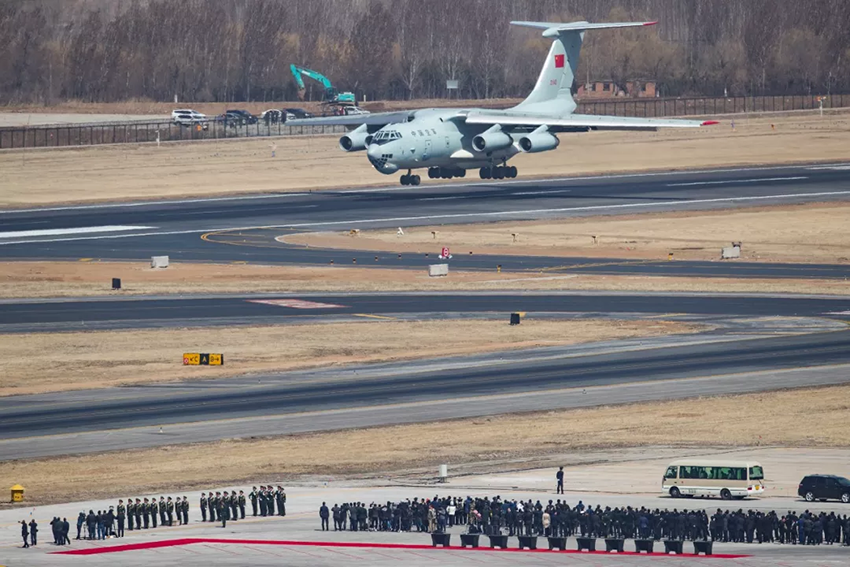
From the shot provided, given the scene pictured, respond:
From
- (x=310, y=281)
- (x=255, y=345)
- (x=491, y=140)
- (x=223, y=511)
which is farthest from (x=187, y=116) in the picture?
(x=223, y=511)

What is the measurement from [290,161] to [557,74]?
3633 cm

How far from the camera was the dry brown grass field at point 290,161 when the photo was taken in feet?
443

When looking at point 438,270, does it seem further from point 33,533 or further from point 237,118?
point 237,118

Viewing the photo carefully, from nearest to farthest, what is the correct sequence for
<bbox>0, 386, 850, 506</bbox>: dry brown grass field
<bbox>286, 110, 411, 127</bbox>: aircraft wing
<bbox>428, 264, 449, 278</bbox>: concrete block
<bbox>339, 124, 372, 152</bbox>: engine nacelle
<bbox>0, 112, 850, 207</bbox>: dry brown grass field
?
<bbox>0, 386, 850, 506</bbox>: dry brown grass field < <bbox>428, 264, 449, 278</bbox>: concrete block < <bbox>339, 124, 372, 152</bbox>: engine nacelle < <bbox>286, 110, 411, 127</bbox>: aircraft wing < <bbox>0, 112, 850, 207</bbox>: dry brown grass field

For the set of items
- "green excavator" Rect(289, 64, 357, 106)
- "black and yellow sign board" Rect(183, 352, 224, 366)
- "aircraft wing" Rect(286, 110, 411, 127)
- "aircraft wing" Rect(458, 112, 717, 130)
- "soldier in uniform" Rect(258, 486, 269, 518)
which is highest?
"green excavator" Rect(289, 64, 357, 106)

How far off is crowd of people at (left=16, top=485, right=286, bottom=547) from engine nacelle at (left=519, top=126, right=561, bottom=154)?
239ft

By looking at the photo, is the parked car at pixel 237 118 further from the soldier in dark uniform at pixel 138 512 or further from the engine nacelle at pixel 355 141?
the soldier in dark uniform at pixel 138 512

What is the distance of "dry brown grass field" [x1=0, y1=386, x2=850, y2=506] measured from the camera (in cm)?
4925

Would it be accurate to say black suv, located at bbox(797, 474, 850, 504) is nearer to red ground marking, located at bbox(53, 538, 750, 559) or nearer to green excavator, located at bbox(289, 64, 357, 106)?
red ground marking, located at bbox(53, 538, 750, 559)

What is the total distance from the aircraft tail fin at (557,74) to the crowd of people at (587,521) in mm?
81934

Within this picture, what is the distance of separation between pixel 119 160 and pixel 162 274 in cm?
6160

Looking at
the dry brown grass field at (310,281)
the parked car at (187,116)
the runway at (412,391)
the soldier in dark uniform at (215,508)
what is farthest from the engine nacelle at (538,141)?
the soldier in dark uniform at (215,508)

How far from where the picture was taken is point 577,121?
114 m

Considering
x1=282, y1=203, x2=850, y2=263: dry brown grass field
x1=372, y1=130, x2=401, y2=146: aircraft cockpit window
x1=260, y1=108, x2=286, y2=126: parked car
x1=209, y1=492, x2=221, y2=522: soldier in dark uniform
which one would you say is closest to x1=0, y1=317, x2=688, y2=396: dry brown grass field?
x1=209, y1=492, x2=221, y2=522: soldier in dark uniform
